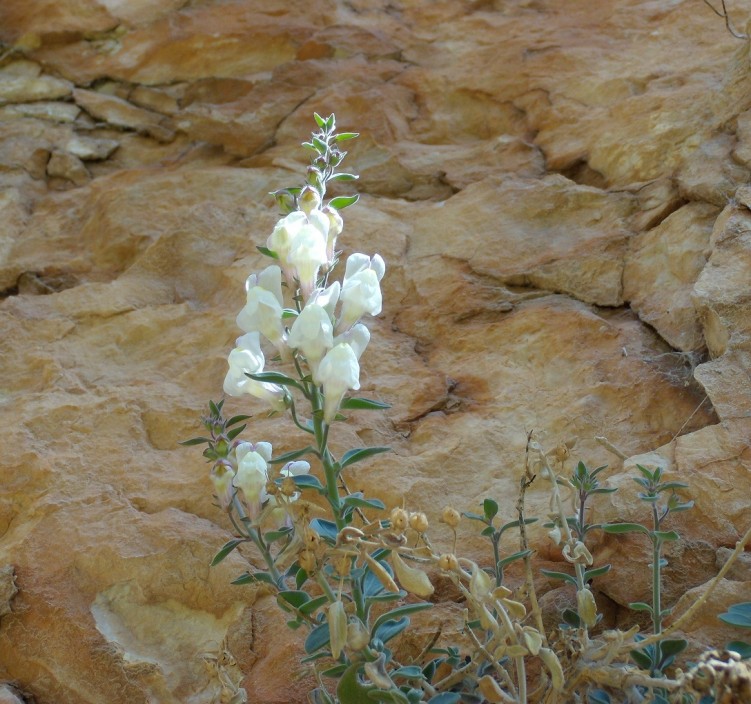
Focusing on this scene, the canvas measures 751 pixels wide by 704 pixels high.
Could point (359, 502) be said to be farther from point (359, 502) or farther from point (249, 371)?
point (249, 371)

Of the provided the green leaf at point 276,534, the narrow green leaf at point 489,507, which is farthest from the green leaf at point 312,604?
the narrow green leaf at point 489,507

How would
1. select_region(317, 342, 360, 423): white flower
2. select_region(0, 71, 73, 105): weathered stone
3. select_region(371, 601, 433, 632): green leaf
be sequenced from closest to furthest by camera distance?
select_region(317, 342, 360, 423): white flower
select_region(371, 601, 433, 632): green leaf
select_region(0, 71, 73, 105): weathered stone

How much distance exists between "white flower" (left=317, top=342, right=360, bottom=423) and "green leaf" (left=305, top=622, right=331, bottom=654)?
49 centimetres

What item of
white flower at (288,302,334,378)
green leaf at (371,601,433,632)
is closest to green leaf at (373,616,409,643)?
green leaf at (371,601,433,632)

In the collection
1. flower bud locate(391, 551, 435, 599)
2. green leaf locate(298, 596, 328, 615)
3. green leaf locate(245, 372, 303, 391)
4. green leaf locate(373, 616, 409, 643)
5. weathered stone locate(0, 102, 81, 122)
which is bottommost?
weathered stone locate(0, 102, 81, 122)

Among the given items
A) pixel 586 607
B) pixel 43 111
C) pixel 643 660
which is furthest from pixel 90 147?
pixel 643 660

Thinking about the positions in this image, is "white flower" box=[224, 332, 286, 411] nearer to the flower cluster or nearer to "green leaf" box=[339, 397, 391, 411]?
the flower cluster

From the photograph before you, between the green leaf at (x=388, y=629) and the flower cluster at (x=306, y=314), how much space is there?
1.58 ft

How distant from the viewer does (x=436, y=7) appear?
471 centimetres

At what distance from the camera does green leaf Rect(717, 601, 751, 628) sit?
6.01 feet

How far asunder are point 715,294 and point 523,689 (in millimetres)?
1425

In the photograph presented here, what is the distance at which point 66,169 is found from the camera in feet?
14.6

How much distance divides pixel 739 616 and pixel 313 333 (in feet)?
3.50

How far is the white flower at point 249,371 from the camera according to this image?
1.90 meters
